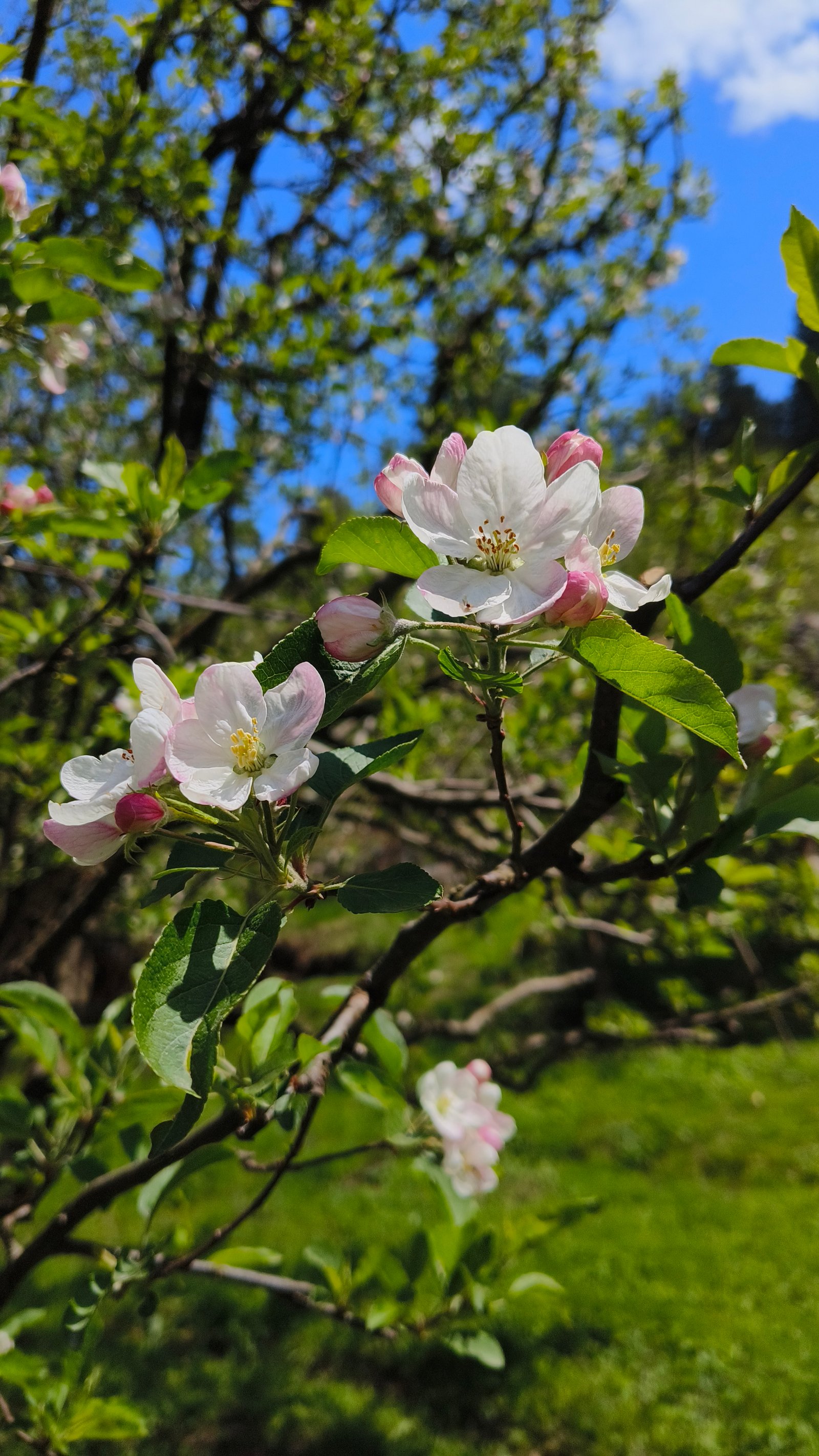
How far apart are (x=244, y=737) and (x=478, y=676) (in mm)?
215

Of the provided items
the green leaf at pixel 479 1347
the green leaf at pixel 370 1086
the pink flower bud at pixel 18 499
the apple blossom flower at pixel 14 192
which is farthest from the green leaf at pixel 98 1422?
the apple blossom flower at pixel 14 192

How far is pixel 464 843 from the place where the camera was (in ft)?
9.53

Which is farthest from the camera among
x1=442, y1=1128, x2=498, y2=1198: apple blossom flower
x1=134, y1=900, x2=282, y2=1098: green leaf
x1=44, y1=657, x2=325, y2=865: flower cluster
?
x1=442, y1=1128, x2=498, y2=1198: apple blossom flower

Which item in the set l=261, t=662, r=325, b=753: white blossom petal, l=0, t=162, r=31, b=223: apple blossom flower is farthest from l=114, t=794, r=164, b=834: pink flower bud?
l=0, t=162, r=31, b=223: apple blossom flower

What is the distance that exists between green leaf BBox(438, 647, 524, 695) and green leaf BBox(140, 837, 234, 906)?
0.26 m

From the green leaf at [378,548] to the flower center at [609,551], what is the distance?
17 centimetres

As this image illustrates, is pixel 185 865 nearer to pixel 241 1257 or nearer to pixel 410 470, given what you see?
pixel 410 470

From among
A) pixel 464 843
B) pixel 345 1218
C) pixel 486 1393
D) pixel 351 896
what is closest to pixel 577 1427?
pixel 486 1393

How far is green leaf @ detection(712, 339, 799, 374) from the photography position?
95 cm

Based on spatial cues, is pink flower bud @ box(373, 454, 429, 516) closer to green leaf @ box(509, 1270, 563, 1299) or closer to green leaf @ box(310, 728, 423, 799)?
green leaf @ box(310, 728, 423, 799)

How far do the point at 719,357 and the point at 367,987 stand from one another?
0.91 m

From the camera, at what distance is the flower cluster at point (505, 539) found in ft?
2.27

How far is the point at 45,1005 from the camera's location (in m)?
1.64

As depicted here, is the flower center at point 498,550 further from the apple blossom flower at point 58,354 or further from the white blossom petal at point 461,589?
the apple blossom flower at point 58,354
